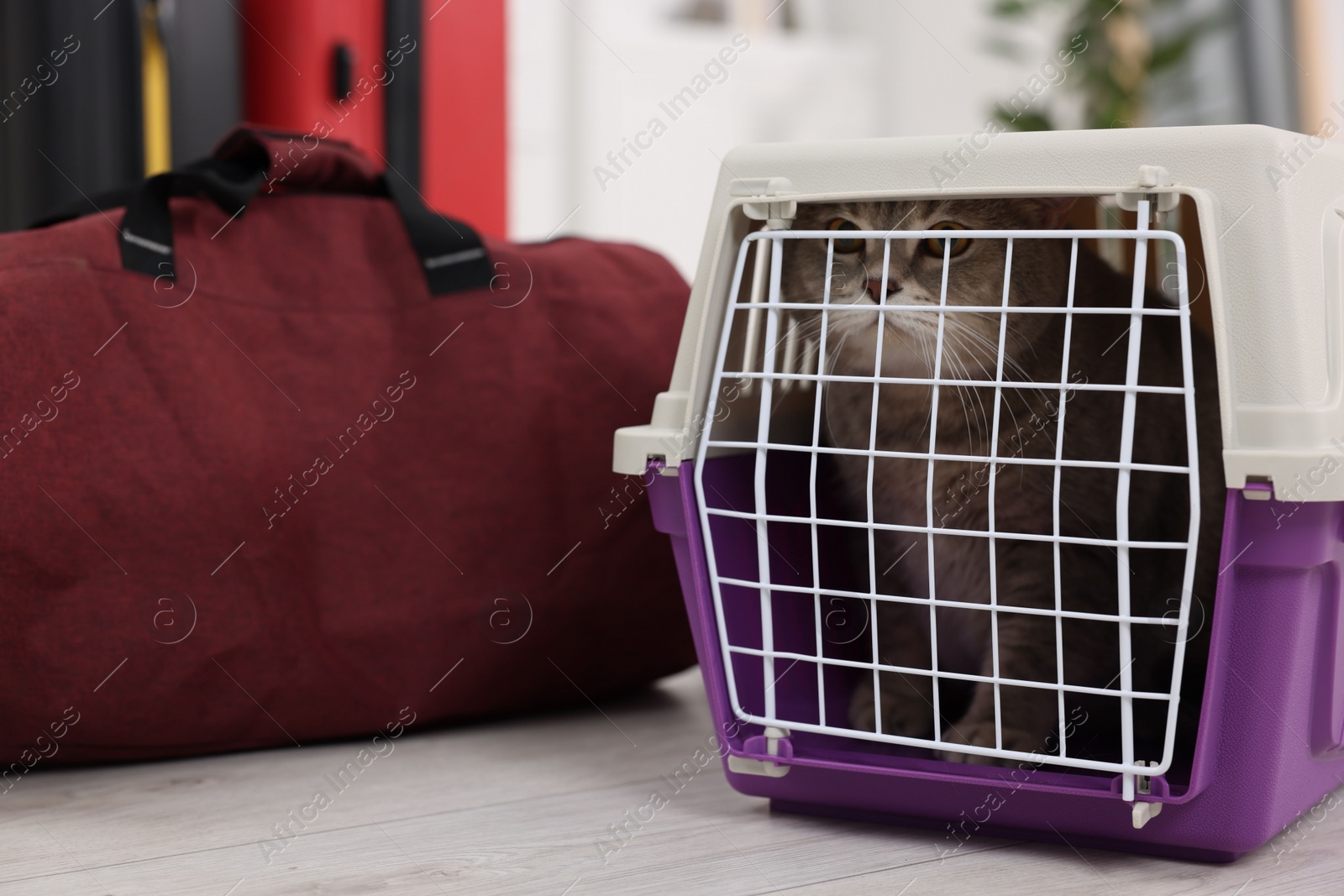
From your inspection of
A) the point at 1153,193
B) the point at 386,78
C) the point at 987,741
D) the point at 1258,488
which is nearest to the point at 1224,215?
the point at 1153,193

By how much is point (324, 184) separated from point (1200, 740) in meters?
0.99

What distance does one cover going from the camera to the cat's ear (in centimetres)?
101

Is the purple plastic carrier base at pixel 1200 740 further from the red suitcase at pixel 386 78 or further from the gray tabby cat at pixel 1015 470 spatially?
the red suitcase at pixel 386 78

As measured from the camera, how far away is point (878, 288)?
39.6 inches

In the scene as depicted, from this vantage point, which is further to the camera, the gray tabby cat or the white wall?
the white wall

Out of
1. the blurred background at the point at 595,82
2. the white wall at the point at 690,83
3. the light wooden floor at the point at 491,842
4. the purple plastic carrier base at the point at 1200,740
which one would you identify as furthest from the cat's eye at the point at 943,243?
the white wall at the point at 690,83

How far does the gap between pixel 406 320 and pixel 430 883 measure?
0.59 metres

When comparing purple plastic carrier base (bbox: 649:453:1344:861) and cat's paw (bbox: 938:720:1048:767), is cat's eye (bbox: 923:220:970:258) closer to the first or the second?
purple plastic carrier base (bbox: 649:453:1344:861)

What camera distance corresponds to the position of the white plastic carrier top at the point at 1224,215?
2.60ft

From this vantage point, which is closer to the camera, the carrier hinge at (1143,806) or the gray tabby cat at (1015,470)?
the carrier hinge at (1143,806)

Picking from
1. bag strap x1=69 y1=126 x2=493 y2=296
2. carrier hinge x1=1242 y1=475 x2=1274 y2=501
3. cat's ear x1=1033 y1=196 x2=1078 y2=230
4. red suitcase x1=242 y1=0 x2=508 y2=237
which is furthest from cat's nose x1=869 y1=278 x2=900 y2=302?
red suitcase x1=242 y1=0 x2=508 y2=237

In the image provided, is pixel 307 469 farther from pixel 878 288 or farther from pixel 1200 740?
pixel 1200 740

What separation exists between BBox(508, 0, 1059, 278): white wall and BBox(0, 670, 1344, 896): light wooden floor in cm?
233

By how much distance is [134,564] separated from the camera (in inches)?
42.4
